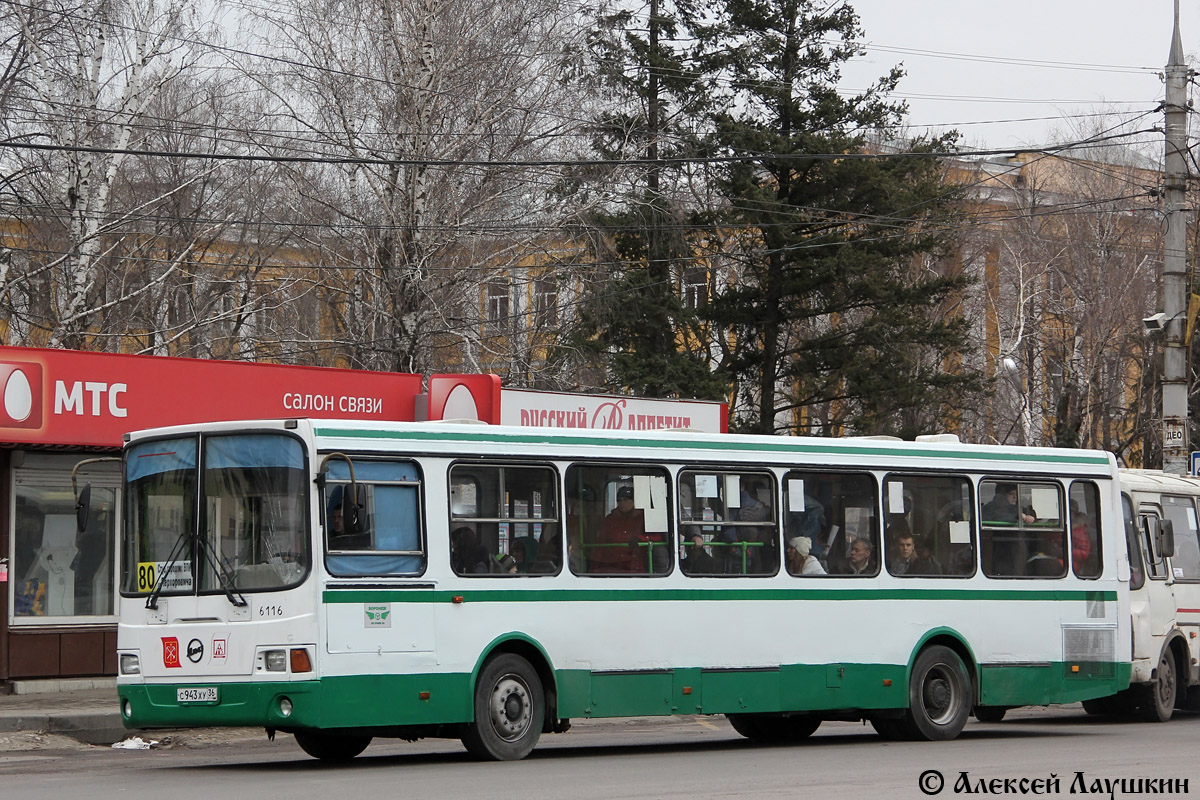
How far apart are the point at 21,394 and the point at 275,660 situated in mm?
8339

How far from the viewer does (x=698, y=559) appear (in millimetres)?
14109

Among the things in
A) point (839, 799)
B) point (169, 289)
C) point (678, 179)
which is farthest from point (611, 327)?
point (839, 799)

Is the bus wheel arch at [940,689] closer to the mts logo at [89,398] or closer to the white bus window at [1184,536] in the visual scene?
the white bus window at [1184,536]

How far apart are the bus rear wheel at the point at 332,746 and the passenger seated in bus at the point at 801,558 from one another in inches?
157

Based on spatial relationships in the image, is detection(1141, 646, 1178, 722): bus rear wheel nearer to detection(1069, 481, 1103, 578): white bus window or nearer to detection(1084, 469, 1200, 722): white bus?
detection(1084, 469, 1200, 722): white bus

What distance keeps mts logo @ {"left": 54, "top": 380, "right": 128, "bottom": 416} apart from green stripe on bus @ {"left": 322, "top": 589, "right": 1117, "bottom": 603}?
8452 millimetres

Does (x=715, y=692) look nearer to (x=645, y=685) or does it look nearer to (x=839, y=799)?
(x=645, y=685)

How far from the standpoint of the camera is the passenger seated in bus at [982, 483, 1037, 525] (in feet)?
52.9

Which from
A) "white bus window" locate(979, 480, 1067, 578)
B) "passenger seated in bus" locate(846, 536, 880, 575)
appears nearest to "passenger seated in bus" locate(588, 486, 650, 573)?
"passenger seated in bus" locate(846, 536, 880, 575)

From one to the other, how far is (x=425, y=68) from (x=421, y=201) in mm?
2098

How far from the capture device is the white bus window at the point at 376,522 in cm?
1208

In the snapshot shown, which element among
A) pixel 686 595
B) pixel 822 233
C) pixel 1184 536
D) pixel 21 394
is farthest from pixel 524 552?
pixel 822 233

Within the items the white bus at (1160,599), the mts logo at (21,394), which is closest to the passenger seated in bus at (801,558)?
the white bus at (1160,599)

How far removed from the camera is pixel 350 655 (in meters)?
12.0
